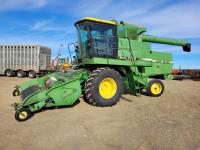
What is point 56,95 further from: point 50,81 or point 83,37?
point 83,37

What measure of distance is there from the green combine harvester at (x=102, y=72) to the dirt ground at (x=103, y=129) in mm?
415

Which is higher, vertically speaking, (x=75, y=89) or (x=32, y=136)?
(x=75, y=89)

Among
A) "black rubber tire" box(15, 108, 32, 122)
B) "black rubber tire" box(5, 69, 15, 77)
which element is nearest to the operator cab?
"black rubber tire" box(15, 108, 32, 122)

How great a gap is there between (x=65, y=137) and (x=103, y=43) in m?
4.57

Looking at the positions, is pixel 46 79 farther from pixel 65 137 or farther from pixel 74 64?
pixel 65 137

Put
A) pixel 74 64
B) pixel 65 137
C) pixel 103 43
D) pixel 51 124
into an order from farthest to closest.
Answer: pixel 74 64, pixel 103 43, pixel 51 124, pixel 65 137

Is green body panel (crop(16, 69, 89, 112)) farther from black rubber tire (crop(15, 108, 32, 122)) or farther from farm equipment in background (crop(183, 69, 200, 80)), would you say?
A: farm equipment in background (crop(183, 69, 200, 80))

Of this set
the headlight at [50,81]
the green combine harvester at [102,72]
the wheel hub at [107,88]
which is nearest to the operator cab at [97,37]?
the green combine harvester at [102,72]

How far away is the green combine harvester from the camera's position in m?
7.49

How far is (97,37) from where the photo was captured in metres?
9.15

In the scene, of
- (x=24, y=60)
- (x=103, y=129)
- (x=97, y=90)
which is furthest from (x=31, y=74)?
(x=103, y=129)

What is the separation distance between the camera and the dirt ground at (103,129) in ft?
17.2

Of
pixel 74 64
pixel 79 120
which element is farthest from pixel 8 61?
pixel 79 120

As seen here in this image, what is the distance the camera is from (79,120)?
6785 millimetres
